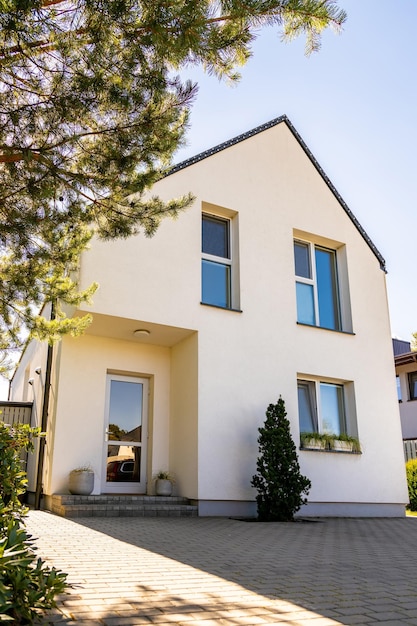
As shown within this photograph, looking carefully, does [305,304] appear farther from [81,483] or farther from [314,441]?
[81,483]

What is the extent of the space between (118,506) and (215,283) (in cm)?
419

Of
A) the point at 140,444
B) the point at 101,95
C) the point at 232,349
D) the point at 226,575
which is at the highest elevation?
the point at 101,95

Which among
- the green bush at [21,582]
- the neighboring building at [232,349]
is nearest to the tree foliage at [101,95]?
the green bush at [21,582]

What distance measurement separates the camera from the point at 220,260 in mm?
9930

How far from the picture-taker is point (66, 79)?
4145 millimetres

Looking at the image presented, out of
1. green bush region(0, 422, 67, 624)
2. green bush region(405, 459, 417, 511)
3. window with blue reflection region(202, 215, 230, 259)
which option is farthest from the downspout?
green bush region(405, 459, 417, 511)

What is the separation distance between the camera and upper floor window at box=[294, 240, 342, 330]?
1080cm

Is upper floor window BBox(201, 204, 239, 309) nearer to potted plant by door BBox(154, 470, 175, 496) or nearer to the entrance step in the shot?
potted plant by door BBox(154, 470, 175, 496)

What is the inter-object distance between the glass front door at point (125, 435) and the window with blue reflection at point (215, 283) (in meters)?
1.98

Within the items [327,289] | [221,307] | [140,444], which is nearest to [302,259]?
[327,289]

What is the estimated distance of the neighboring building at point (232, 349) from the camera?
28.3ft

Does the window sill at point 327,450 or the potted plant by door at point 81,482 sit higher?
the window sill at point 327,450

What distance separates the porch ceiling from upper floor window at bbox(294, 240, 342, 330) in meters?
2.68

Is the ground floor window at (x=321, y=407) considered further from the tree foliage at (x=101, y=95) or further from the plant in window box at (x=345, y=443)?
the tree foliage at (x=101, y=95)
